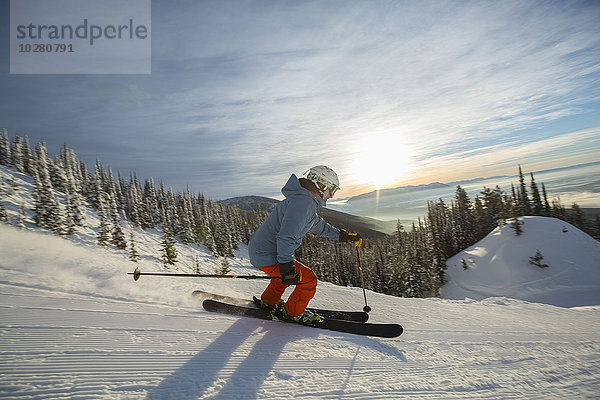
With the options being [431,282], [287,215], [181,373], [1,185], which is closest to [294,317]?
[287,215]

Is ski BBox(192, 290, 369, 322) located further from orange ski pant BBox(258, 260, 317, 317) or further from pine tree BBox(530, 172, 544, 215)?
pine tree BBox(530, 172, 544, 215)

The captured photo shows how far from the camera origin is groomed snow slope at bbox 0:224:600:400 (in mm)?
2283

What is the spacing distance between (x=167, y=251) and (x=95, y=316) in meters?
41.4

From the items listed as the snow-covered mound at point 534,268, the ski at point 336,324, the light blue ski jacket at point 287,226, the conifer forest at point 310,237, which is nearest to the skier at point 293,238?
the light blue ski jacket at point 287,226

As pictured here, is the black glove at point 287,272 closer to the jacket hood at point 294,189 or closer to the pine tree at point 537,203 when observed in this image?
the jacket hood at point 294,189

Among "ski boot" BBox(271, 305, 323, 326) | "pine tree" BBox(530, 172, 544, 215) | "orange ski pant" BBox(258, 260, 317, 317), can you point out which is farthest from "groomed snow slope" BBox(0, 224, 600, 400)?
"pine tree" BBox(530, 172, 544, 215)

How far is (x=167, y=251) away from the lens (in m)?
40.4

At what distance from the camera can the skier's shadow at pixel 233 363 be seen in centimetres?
226

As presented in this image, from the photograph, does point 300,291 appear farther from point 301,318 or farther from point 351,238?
point 351,238

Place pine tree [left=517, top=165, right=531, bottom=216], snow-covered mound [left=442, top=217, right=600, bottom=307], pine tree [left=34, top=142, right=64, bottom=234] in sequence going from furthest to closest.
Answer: pine tree [left=517, top=165, right=531, bottom=216], snow-covered mound [left=442, top=217, right=600, bottom=307], pine tree [left=34, top=142, right=64, bottom=234]

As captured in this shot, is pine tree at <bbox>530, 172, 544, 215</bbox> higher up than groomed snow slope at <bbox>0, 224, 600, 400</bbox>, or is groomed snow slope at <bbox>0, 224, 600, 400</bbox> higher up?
pine tree at <bbox>530, 172, 544, 215</bbox>

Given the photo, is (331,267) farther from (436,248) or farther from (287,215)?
(287,215)

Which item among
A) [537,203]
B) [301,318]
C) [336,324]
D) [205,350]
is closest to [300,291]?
[301,318]

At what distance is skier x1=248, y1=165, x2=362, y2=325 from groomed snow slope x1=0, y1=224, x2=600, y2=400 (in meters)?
0.41
